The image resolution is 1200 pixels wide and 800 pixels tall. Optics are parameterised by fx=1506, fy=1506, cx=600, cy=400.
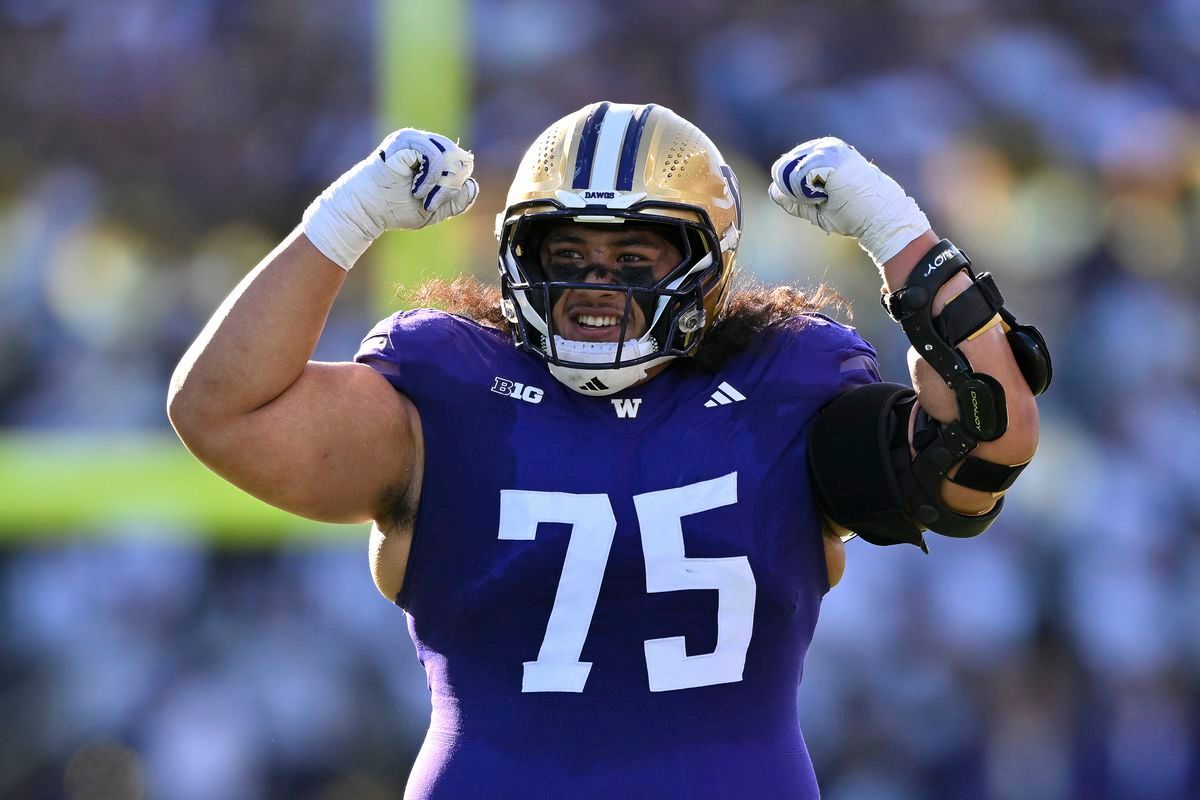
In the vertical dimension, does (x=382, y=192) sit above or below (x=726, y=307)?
above

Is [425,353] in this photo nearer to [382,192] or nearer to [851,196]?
[382,192]

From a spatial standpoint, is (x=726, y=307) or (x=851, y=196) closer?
(x=851, y=196)

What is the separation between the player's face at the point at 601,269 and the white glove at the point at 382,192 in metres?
0.16

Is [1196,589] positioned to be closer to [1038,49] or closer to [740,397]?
[1038,49]

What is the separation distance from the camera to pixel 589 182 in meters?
1.70

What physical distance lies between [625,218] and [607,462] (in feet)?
0.90

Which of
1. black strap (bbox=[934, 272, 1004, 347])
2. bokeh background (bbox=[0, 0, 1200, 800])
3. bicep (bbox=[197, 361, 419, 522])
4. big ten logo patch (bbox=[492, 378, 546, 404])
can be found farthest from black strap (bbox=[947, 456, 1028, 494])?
bokeh background (bbox=[0, 0, 1200, 800])

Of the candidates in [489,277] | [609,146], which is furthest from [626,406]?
[489,277]

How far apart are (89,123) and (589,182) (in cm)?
239

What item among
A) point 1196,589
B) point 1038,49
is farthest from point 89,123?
point 1196,589

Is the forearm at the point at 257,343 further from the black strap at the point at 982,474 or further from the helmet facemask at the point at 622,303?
the black strap at the point at 982,474

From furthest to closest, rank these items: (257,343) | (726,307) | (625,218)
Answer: (726,307) < (625,218) < (257,343)

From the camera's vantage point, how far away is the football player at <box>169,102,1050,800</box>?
155 centimetres

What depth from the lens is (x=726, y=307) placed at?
181 cm
